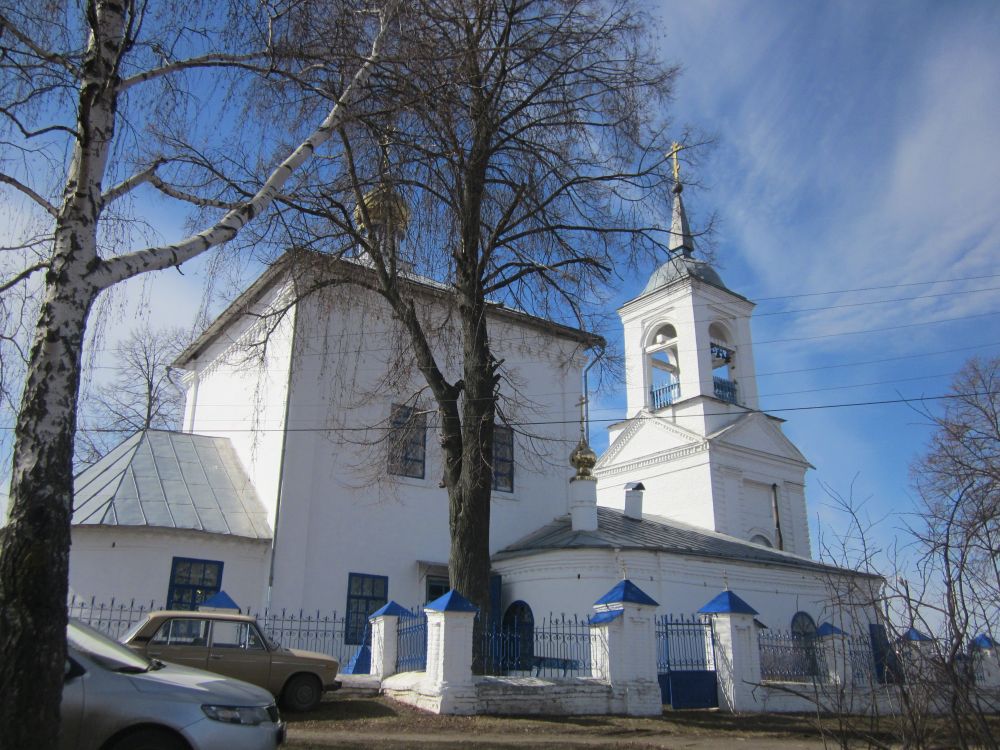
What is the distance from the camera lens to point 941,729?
470 centimetres

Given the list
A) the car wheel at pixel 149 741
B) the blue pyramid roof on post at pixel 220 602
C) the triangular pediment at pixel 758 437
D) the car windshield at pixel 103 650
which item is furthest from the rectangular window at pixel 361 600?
the triangular pediment at pixel 758 437

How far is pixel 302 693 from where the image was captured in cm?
1128

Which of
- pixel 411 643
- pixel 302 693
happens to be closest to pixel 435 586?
pixel 411 643

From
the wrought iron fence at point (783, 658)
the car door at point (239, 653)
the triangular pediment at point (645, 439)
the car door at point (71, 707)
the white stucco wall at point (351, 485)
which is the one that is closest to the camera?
the car door at point (71, 707)

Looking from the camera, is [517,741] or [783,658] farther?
[783,658]

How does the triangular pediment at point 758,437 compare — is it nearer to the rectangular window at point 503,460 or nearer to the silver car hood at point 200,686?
the rectangular window at point 503,460

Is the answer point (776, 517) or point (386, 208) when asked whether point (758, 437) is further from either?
point (386, 208)

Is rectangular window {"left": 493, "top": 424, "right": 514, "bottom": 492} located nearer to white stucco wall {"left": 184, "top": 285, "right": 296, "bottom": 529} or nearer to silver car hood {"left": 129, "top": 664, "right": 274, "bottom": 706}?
white stucco wall {"left": 184, "top": 285, "right": 296, "bottom": 529}

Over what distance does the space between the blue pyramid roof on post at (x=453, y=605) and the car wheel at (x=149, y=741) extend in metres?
5.82

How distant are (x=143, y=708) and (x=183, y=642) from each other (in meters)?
5.36

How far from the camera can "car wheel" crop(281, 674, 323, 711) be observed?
1117 centimetres

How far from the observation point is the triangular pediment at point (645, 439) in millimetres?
31203

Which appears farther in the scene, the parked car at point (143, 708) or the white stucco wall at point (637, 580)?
the white stucco wall at point (637, 580)

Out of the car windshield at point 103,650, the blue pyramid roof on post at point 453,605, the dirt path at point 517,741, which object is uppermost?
the blue pyramid roof on post at point 453,605
